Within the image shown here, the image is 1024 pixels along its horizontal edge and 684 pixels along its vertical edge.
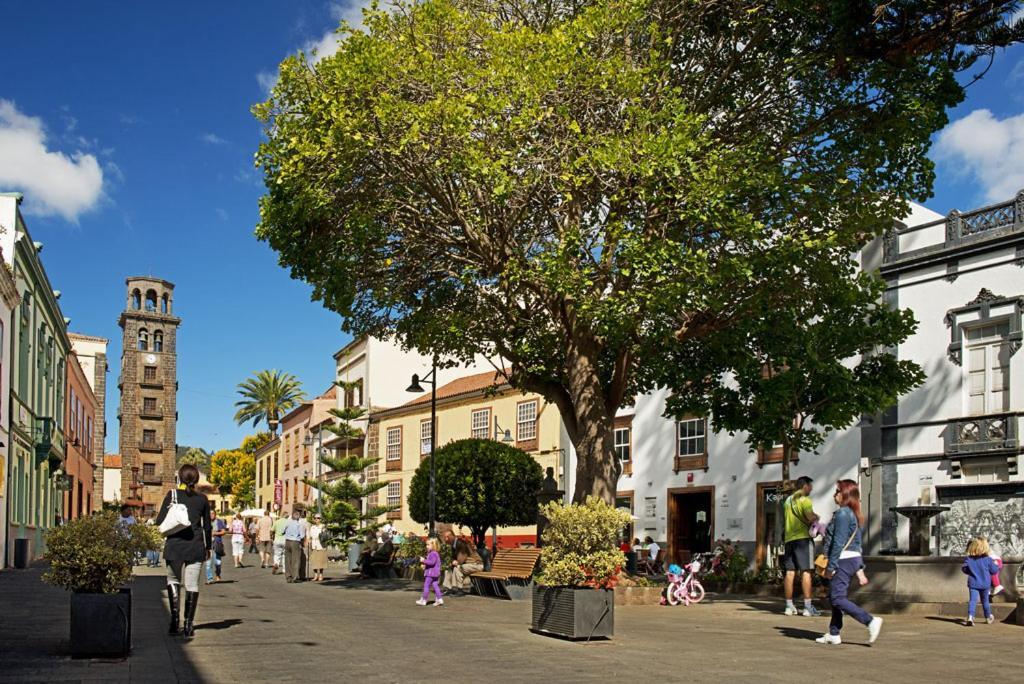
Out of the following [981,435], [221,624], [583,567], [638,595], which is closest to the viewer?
[583,567]

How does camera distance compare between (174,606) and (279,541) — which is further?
(279,541)

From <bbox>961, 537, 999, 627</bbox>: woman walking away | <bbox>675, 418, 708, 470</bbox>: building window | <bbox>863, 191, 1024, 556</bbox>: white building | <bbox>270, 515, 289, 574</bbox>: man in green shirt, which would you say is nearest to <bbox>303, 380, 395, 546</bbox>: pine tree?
<bbox>270, 515, 289, 574</bbox>: man in green shirt

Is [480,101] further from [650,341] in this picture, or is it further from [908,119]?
[908,119]

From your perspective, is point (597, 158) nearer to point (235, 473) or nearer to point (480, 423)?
point (480, 423)

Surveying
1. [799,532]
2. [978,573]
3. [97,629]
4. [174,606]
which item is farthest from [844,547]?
[97,629]

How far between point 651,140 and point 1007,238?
11.0 m

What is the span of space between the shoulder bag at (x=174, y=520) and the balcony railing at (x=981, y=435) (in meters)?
17.8

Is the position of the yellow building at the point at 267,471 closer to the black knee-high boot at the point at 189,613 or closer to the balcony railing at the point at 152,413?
the balcony railing at the point at 152,413

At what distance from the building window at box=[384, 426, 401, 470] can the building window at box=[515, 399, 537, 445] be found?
10.8m

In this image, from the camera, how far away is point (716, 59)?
58.0 feet

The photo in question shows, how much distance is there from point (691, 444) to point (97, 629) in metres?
25.2

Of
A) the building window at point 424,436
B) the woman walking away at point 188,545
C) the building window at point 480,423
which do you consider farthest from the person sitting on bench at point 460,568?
the building window at point 424,436

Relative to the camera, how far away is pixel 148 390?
9006 cm

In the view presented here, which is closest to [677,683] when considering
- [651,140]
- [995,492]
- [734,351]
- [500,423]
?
[651,140]
